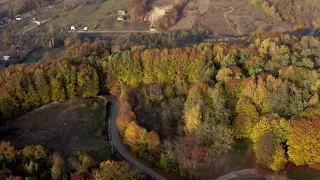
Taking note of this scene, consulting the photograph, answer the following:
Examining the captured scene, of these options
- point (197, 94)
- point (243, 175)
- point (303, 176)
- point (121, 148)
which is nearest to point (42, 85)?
point (121, 148)

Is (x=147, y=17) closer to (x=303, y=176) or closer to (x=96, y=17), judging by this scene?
(x=96, y=17)

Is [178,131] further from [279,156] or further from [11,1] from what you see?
[11,1]

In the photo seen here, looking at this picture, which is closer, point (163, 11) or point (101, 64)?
point (101, 64)

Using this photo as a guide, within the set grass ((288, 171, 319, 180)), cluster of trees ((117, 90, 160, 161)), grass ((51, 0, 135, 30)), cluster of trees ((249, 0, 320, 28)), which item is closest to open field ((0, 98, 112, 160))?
cluster of trees ((117, 90, 160, 161))

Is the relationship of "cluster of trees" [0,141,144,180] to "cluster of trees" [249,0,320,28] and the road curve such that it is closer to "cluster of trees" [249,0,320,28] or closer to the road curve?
the road curve

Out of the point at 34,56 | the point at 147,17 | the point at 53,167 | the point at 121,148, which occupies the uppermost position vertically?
the point at 147,17

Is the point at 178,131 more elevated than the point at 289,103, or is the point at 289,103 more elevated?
the point at 289,103

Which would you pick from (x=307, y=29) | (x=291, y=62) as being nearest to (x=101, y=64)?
(x=291, y=62)
